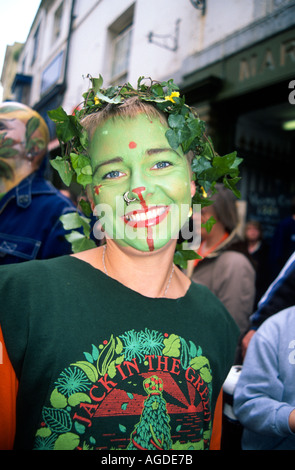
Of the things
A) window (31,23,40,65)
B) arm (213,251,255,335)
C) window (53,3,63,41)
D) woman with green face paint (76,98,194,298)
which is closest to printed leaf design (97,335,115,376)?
woman with green face paint (76,98,194,298)

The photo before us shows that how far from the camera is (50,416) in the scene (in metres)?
0.94

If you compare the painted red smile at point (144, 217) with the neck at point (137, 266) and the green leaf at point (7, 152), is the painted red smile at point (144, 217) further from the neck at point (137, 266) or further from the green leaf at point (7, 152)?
the green leaf at point (7, 152)

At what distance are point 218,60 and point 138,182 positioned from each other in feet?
14.8

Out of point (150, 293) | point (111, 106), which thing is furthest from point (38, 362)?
point (111, 106)

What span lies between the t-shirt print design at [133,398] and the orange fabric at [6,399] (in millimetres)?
85

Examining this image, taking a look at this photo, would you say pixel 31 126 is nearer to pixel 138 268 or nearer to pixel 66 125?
pixel 66 125

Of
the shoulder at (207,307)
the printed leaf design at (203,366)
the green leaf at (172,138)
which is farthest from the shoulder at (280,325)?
the green leaf at (172,138)

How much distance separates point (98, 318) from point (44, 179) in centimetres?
138

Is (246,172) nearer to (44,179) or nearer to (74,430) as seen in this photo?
(44,179)

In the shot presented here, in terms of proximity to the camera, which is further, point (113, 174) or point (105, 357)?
point (113, 174)

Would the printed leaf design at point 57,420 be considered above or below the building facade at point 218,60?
below

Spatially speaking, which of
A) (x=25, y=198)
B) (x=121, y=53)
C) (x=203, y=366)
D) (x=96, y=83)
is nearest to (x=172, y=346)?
(x=203, y=366)

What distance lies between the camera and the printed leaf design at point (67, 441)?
93 cm

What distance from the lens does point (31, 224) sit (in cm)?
193
